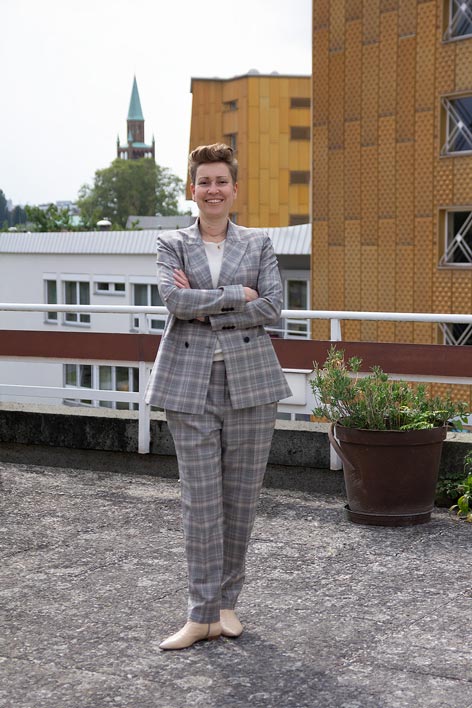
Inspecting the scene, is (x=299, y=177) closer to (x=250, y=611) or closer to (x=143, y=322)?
(x=143, y=322)

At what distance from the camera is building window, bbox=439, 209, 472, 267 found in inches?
1275

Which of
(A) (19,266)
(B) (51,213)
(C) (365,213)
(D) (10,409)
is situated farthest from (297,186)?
(D) (10,409)

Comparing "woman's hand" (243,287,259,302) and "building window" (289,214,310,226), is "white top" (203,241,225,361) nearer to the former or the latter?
"woman's hand" (243,287,259,302)

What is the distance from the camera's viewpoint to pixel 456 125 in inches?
1282

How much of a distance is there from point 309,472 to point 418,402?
1080mm

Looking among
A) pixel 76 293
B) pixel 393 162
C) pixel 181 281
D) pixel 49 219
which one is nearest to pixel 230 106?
pixel 76 293

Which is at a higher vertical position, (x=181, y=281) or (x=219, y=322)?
(x=181, y=281)

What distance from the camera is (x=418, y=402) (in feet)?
21.4

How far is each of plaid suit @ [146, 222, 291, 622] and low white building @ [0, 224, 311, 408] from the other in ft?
126

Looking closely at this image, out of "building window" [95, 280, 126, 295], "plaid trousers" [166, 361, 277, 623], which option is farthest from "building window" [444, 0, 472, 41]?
"plaid trousers" [166, 361, 277, 623]

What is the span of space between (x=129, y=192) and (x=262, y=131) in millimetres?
52206

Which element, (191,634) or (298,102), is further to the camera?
(298,102)

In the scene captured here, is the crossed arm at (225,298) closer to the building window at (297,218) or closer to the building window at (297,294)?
the building window at (297,294)

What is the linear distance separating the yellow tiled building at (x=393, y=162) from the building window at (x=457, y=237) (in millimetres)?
39
